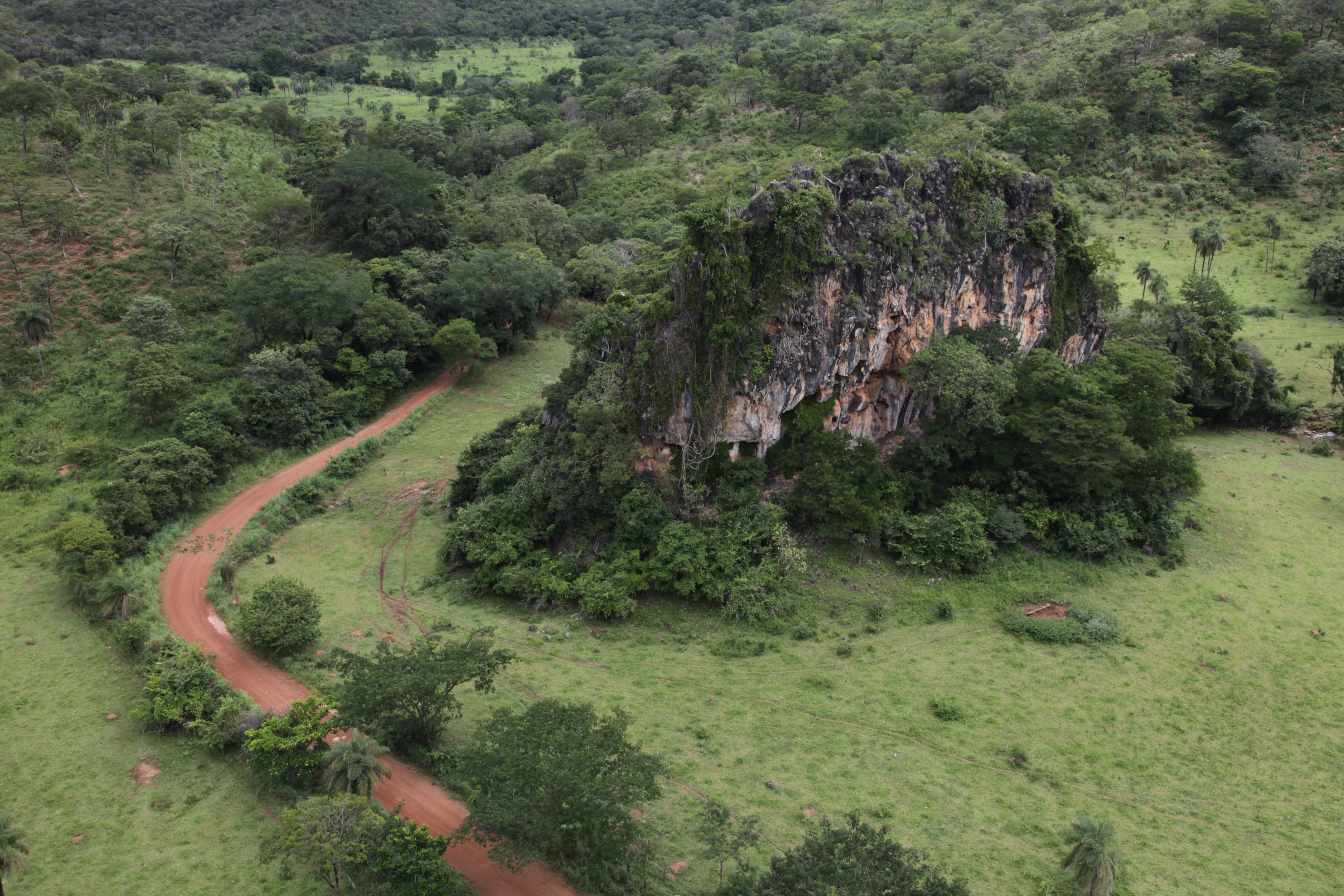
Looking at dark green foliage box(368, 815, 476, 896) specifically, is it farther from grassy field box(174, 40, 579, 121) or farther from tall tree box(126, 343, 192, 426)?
grassy field box(174, 40, 579, 121)

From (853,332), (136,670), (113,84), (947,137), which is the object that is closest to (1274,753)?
(853,332)

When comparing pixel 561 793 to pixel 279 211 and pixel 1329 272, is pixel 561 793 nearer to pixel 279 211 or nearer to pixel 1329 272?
pixel 279 211

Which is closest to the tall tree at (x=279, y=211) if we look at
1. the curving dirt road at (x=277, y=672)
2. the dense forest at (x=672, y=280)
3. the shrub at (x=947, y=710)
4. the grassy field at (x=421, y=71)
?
the dense forest at (x=672, y=280)

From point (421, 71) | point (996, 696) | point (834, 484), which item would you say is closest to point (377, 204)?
point (834, 484)

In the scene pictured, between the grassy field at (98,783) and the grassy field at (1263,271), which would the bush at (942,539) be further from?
the grassy field at (1263,271)

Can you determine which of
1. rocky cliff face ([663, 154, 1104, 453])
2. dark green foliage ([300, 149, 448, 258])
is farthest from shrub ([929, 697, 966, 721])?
dark green foliage ([300, 149, 448, 258])
